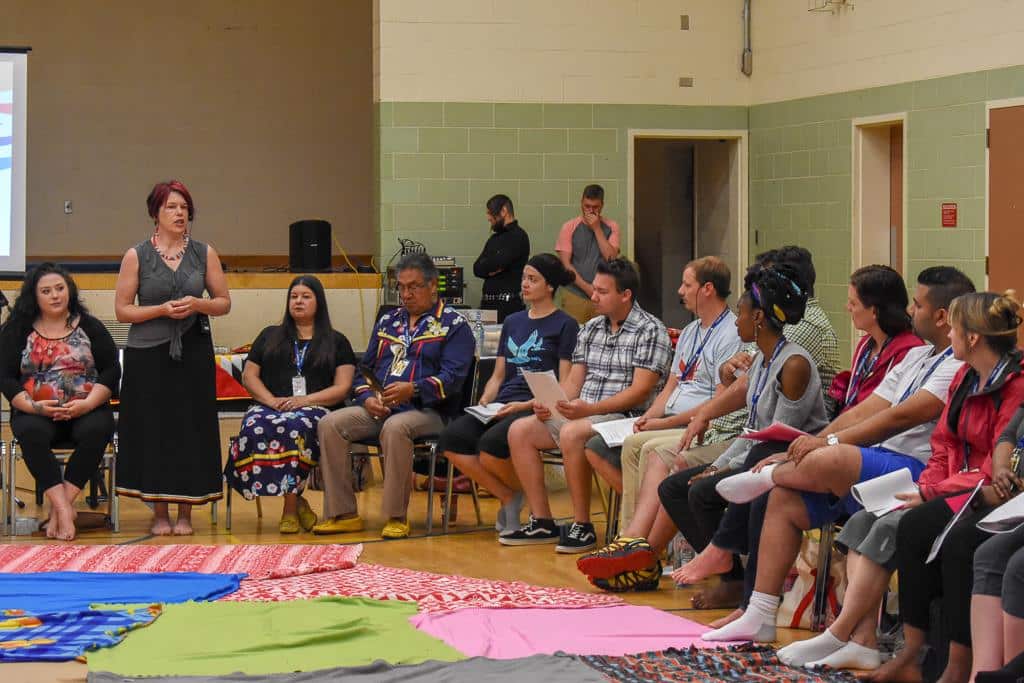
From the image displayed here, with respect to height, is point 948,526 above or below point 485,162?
below

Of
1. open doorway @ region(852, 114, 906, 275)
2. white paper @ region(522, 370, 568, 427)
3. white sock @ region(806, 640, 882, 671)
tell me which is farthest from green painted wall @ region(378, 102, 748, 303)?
white sock @ region(806, 640, 882, 671)

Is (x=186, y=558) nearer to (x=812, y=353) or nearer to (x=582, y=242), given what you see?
(x=812, y=353)

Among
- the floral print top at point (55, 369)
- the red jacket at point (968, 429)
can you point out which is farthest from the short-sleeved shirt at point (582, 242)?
the red jacket at point (968, 429)

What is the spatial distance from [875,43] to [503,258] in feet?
8.74

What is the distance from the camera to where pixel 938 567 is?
3785 millimetres

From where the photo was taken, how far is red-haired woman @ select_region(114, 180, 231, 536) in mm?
6332

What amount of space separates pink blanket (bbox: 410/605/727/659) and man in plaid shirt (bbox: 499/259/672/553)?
1.15 metres

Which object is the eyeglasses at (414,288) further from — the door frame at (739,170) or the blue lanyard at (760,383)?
the door frame at (739,170)

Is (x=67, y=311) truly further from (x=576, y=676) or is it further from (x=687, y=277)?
(x=576, y=676)

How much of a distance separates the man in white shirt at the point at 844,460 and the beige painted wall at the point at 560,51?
252 inches

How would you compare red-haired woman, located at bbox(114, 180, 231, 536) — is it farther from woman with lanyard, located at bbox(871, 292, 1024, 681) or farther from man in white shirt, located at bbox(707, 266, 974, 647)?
woman with lanyard, located at bbox(871, 292, 1024, 681)

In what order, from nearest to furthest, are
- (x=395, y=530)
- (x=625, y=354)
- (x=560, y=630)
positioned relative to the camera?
(x=560, y=630) → (x=625, y=354) → (x=395, y=530)

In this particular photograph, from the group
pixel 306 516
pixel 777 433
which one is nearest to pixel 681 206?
pixel 306 516

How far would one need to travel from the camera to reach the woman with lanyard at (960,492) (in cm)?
365
